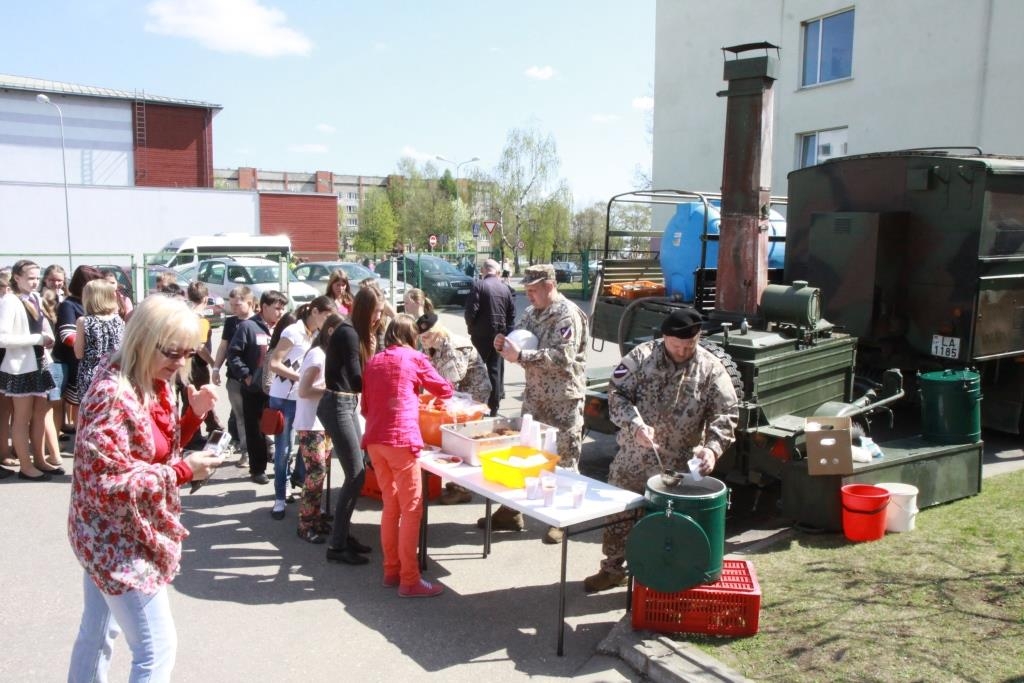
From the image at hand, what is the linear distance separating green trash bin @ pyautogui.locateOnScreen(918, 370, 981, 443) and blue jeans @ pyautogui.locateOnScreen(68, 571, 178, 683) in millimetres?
5921

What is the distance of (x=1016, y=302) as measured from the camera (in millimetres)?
8055

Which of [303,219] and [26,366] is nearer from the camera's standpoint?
[26,366]

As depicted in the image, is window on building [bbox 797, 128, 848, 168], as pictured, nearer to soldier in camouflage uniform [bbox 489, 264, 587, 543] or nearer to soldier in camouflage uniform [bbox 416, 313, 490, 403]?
soldier in camouflage uniform [bbox 416, 313, 490, 403]

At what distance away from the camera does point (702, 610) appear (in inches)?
171

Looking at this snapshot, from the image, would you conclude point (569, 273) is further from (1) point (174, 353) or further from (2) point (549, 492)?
(1) point (174, 353)

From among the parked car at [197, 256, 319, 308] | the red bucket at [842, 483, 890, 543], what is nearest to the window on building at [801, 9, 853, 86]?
the parked car at [197, 256, 319, 308]

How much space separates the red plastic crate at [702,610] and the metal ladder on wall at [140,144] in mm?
50379

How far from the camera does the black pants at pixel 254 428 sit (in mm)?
7305

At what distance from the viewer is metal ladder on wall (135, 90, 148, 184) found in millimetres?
47750

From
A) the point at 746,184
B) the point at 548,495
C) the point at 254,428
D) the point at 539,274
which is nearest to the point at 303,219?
the point at 254,428

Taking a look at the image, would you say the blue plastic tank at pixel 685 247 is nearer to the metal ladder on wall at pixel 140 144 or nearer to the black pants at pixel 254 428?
the black pants at pixel 254 428

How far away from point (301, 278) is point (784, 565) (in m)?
18.6

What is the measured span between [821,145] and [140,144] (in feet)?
133

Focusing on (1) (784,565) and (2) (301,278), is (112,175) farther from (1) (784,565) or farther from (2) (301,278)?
(1) (784,565)
